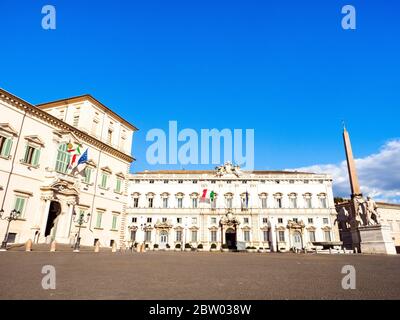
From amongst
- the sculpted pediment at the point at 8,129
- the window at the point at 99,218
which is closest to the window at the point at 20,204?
the sculpted pediment at the point at 8,129

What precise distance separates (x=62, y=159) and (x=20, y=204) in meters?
5.23

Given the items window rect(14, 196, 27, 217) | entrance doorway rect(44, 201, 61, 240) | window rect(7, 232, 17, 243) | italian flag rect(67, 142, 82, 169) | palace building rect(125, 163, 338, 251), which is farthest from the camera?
palace building rect(125, 163, 338, 251)

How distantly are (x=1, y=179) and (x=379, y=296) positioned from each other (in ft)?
71.4

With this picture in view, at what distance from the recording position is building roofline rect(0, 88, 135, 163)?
19328mm

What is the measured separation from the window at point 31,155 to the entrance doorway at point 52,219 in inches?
149

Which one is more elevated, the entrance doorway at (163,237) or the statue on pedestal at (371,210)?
the statue on pedestal at (371,210)

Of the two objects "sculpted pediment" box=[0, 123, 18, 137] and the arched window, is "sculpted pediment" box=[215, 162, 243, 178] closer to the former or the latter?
the arched window

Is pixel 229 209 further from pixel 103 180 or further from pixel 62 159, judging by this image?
pixel 62 159

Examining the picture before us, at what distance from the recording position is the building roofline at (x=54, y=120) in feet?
63.4

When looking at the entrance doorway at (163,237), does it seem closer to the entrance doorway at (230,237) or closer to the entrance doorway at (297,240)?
the entrance doorway at (230,237)

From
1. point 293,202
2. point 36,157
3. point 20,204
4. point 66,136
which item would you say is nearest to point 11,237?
point 20,204

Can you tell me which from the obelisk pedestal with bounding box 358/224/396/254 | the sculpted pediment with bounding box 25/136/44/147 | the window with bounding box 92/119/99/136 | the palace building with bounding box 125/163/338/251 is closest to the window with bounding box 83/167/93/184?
the window with bounding box 92/119/99/136

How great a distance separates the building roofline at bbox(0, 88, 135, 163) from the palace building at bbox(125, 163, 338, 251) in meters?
17.7
